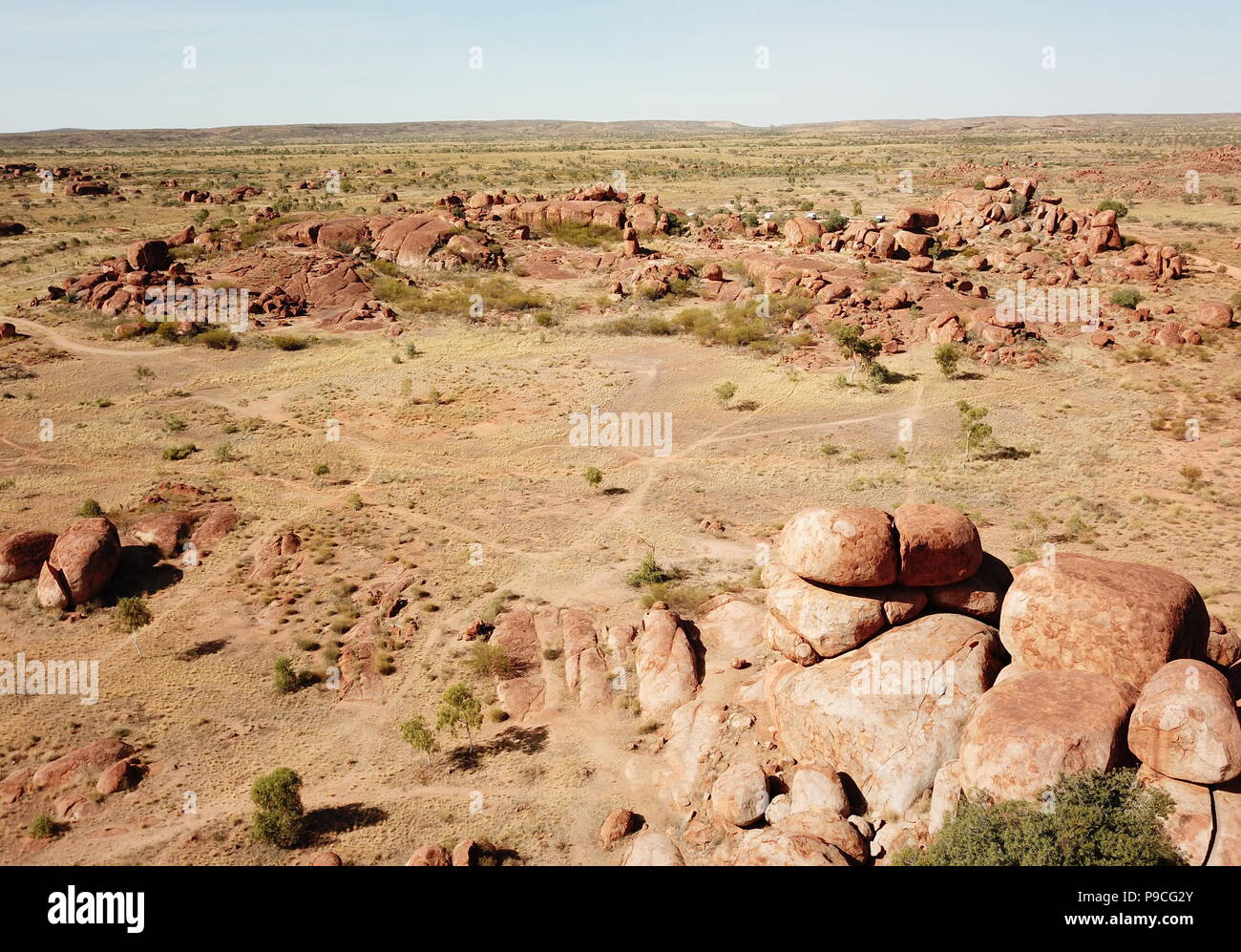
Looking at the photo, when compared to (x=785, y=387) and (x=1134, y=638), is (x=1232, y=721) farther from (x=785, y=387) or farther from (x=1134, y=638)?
(x=785, y=387)

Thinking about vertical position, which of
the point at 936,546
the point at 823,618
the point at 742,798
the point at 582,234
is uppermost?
the point at 582,234

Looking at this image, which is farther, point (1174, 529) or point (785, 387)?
point (785, 387)

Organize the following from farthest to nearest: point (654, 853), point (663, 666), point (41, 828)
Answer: point (663, 666) < point (41, 828) < point (654, 853)

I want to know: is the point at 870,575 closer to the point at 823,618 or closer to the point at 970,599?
the point at 823,618

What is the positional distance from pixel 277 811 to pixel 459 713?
15.6 ft

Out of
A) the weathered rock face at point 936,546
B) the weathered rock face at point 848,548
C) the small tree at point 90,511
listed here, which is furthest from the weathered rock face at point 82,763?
the weathered rock face at point 936,546

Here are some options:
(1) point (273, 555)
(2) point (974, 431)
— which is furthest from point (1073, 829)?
(1) point (273, 555)

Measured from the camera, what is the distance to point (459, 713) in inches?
792

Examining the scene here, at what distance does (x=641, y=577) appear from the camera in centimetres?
2664

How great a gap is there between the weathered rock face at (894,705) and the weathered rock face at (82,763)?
1744 cm

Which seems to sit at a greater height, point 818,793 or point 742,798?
point 818,793

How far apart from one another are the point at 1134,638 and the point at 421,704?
17894mm
